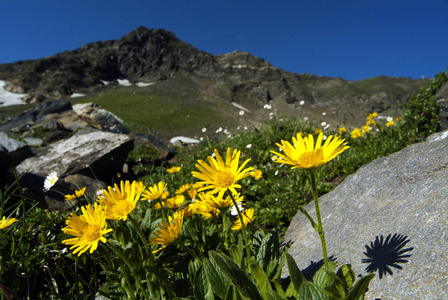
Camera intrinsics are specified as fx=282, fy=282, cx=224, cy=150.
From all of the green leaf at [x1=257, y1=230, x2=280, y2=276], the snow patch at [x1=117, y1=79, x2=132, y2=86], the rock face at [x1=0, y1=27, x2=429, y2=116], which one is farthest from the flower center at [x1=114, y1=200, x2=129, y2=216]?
the snow patch at [x1=117, y1=79, x2=132, y2=86]

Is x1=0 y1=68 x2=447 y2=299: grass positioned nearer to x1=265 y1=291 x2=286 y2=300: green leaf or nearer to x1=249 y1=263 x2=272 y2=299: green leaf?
x1=249 y1=263 x2=272 y2=299: green leaf

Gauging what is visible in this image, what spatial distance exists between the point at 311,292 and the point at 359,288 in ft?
0.61

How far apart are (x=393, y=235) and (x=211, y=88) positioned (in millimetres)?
64000

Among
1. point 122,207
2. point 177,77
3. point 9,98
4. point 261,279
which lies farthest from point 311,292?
point 177,77

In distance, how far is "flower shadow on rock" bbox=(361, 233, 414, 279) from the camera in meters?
1.47

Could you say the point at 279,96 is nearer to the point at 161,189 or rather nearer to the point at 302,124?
the point at 302,124

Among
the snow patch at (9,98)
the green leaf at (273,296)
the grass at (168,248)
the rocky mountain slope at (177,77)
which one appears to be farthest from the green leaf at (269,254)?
the snow patch at (9,98)

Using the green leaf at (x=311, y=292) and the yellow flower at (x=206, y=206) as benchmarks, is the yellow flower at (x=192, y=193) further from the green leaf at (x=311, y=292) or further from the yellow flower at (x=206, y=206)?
the green leaf at (x=311, y=292)

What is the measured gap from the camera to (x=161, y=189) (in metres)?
2.10

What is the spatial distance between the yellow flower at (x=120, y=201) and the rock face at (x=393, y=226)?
4.17 ft

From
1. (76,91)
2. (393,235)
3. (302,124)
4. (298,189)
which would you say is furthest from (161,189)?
(76,91)

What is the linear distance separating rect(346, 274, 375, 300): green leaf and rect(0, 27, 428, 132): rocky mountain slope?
43893 millimetres

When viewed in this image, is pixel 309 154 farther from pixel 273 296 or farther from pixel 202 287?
pixel 202 287

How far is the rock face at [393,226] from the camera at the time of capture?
138cm
